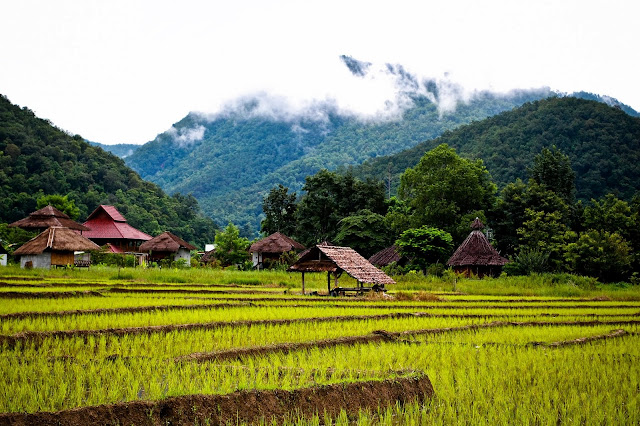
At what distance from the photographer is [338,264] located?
23266 millimetres

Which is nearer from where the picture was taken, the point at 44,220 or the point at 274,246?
the point at 44,220

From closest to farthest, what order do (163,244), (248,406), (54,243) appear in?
1. (248,406)
2. (54,243)
3. (163,244)

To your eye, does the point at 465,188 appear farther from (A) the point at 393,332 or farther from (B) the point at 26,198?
(B) the point at 26,198

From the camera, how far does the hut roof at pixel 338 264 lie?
2347 cm

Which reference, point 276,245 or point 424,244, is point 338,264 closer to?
point 424,244

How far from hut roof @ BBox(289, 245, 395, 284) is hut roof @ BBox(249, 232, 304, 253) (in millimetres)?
25552

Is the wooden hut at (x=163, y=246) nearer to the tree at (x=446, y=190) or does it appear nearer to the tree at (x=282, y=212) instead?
the tree at (x=282, y=212)

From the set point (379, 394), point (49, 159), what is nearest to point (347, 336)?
point (379, 394)

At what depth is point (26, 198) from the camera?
171 feet

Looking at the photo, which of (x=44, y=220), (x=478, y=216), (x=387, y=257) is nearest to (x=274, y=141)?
(x=44, y=220)

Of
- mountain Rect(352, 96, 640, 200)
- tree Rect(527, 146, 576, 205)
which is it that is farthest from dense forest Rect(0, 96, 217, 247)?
tree Rect(527, 146, 576, 205)

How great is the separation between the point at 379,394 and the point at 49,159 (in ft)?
190

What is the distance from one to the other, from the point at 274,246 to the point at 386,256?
12018 millimetres

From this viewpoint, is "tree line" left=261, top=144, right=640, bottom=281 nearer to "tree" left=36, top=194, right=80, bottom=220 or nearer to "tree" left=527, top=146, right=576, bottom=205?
"tree" left=527, top=146, right=576, bottom=205
